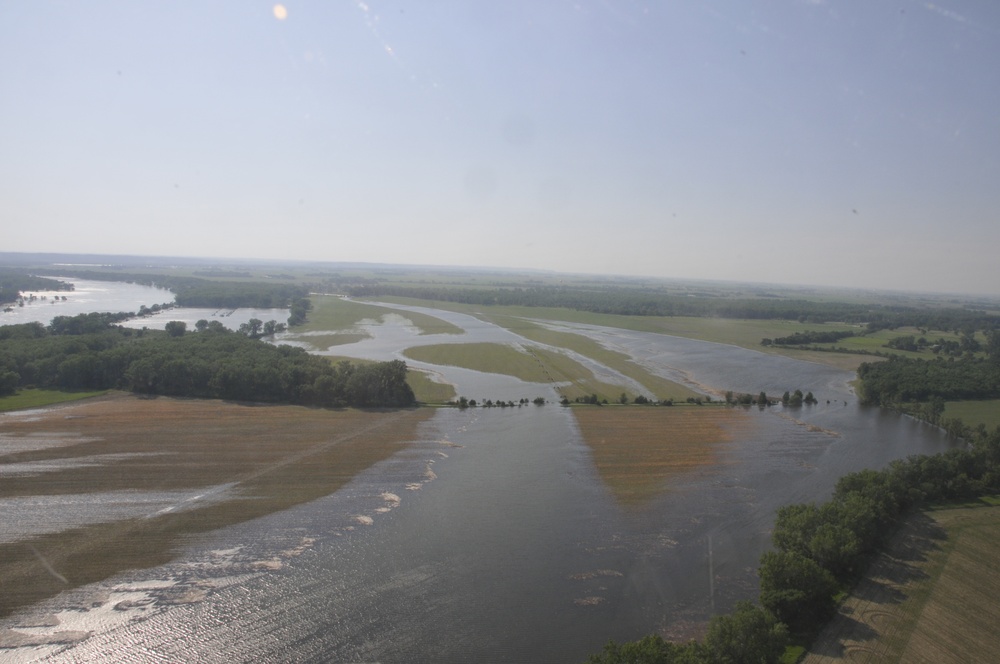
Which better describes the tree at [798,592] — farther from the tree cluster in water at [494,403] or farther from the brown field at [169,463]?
the tree cluster in water at [494,403]

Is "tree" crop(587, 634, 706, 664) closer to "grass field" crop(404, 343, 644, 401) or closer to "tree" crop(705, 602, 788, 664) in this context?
Result: "tree" crop(705, 602, 788, 664)

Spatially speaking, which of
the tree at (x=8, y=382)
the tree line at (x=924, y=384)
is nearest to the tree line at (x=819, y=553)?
the tree line at (x=924, y=384)

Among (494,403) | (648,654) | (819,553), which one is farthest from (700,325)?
(648,654)

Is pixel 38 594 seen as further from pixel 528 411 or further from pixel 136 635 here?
pixel 528 411

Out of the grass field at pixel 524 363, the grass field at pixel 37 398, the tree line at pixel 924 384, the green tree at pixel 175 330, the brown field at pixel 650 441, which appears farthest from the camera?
the green tree at pixel 175 330

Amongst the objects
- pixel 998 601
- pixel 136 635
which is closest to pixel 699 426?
pixel 998 601
